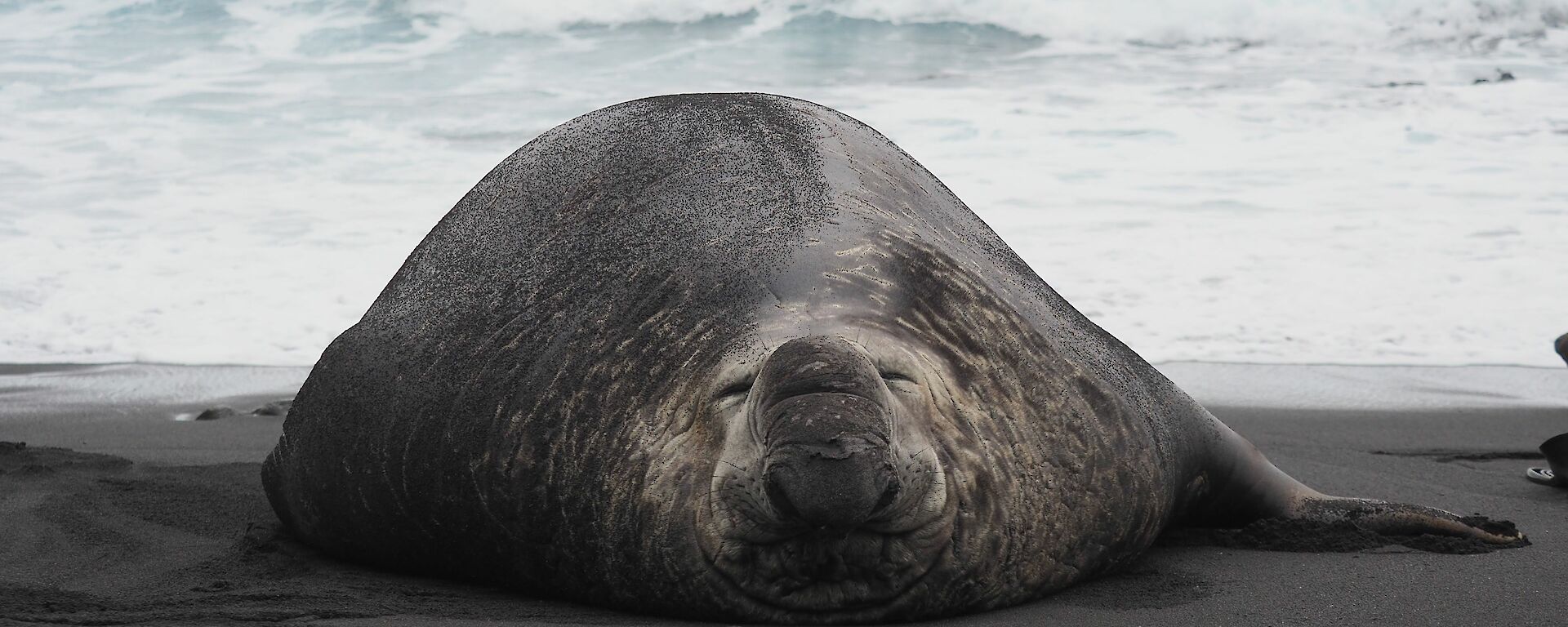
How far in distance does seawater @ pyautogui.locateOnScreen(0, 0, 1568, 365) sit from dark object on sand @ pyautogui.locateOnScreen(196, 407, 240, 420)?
159 centimetres

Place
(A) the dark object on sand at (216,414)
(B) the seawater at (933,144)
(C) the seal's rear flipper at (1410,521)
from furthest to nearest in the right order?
1. (B) the seawater at (933,144)
2. (A) the dark object on sand at (216,414)
3. (C) the seal's rear flipper at (1410,521)

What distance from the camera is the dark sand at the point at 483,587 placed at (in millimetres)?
3035

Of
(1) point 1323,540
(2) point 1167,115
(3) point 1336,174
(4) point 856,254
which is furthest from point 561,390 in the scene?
(2) point 1167,115

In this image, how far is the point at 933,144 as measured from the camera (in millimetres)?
15258

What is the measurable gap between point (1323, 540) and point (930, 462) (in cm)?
155

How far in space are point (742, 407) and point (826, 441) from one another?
334 millimetres

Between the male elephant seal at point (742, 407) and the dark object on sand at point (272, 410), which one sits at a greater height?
the male elephant seal at point (742, 407)

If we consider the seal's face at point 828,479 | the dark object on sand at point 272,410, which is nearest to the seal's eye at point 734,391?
the seal's face at point 828,479

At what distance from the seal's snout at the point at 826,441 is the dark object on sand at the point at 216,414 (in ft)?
14.0

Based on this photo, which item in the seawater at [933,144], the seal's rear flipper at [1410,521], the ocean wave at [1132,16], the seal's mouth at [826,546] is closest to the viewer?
the seal's mouth at [826,546]

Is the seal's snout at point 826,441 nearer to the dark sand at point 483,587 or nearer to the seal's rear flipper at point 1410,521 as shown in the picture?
the dark sand at point 483,587

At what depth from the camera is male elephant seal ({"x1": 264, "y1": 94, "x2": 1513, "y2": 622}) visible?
264 cm

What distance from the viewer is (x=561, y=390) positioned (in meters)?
3.06

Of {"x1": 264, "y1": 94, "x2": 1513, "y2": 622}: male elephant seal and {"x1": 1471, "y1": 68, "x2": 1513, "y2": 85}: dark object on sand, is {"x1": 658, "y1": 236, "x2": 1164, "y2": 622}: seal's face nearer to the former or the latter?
{"x1": 264, "y1": 94, "x2": 1513, "y2": 622}: male elephant seal
